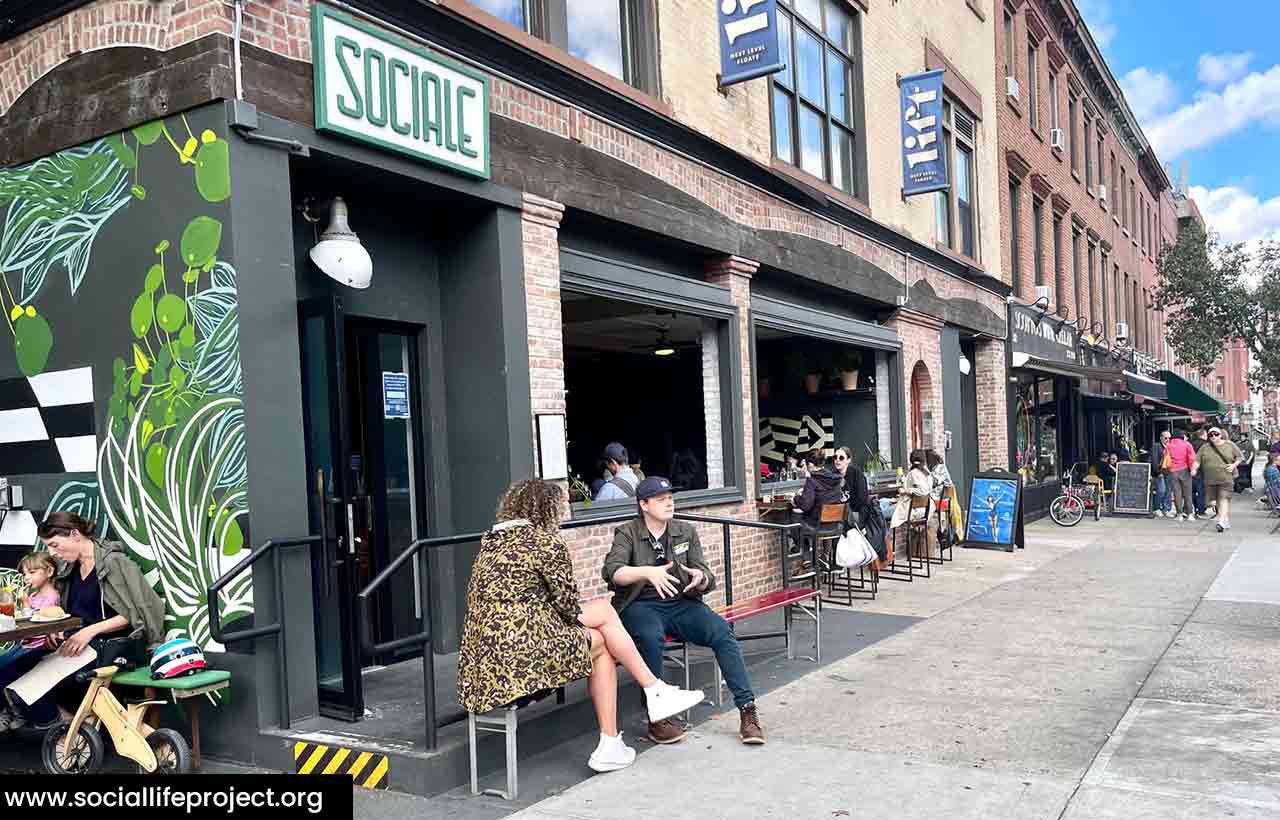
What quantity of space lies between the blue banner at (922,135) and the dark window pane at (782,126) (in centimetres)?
323

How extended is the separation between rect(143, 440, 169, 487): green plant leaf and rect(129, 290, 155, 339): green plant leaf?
0.52m

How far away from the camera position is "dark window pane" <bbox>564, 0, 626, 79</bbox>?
341 inches

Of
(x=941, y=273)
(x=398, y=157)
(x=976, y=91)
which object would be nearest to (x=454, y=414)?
(x=398, y=157)

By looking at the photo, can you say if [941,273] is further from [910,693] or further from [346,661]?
[346,661]

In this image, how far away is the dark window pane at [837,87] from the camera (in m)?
13.3

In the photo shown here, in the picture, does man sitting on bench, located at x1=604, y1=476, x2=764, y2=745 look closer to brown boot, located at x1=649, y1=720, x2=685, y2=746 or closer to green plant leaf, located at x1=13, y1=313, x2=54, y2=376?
brown boot, located at x1=649, y1=720, x2=685, y2=746

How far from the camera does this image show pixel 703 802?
193 inches

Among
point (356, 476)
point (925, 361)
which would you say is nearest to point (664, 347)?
point (925, 361)

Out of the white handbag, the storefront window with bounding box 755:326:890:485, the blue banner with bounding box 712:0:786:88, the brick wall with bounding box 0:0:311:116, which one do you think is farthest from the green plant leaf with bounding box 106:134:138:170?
the storefront window with bounding box 755:326:890:485

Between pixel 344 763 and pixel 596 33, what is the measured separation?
20.5 ft

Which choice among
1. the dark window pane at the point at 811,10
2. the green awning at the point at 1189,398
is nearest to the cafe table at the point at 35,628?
the dark window pane at the point at 811,10

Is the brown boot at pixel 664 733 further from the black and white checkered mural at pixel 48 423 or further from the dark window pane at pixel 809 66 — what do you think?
the dark window pane at pixel 809 66

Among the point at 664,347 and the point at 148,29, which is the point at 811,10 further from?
the point at 148,29

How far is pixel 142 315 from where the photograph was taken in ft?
Result: 19.5
